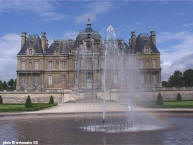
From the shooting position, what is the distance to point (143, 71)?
4231 centimetres

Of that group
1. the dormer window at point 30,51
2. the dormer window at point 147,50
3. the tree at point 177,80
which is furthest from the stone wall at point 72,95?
the tree at point 177,80

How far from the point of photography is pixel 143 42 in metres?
43.4

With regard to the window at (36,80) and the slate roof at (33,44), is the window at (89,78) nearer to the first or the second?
the window at (36,80)

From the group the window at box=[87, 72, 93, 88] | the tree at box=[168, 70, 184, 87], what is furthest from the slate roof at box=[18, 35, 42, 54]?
the tree at box=[168, 70, 184, 87]

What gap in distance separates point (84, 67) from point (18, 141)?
110 feet

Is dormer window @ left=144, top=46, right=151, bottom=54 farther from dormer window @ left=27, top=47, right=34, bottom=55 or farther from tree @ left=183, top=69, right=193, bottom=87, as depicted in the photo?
tree @ left=183, top=69, right=193, bottom=87

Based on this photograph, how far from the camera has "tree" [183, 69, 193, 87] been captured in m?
61.5

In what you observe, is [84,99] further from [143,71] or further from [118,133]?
[118,133]

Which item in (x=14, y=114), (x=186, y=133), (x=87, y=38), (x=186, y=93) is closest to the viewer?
(x=186, y=133)

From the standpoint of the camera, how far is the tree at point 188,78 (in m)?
61.5

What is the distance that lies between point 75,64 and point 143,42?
13595 millimetres

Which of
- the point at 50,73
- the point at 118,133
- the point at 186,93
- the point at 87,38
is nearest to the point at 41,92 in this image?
the point at 50,73

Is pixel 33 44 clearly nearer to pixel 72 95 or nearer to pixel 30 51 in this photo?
pixel 30 51

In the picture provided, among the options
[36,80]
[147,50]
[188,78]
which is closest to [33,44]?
[36,80]
